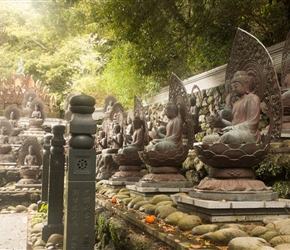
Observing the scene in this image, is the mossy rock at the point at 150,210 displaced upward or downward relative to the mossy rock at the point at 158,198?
downward

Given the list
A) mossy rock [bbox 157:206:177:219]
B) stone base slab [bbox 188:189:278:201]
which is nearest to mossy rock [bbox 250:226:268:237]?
stone base slab [bbox 188:189:278:201]

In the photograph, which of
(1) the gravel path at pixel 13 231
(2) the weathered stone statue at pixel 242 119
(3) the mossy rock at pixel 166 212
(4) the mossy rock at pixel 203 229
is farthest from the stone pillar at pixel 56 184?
(4) the mossy rock at pixel 203 229

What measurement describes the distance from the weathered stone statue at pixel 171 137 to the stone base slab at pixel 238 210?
212 cm

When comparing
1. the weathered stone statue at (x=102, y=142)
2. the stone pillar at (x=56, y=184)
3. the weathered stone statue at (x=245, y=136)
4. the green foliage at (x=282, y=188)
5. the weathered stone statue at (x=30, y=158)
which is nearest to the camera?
the weathered stone statue at (x=245, y=136)

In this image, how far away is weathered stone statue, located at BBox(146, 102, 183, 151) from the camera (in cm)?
678

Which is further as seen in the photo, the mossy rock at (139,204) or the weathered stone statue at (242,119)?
the mossy rock at (139,204)

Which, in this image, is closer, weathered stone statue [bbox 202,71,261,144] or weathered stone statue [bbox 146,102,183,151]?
weathered stone statue [bbox 202,71,261,144]

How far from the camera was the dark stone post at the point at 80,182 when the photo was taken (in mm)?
3930

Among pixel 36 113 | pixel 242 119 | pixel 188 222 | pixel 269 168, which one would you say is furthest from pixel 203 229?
pixel 36 113

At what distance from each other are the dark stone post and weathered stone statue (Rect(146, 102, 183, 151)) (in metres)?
2.81

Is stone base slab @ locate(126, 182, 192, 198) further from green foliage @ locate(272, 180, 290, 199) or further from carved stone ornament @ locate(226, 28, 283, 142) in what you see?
carved stone ornament @ locate(226, 28, 283, 142)

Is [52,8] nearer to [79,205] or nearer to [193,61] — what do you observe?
[193,61]

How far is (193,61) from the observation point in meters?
12.1

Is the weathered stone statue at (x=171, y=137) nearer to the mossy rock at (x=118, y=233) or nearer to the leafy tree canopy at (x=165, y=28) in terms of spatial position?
the mossy rock at (x=118, y=233)
